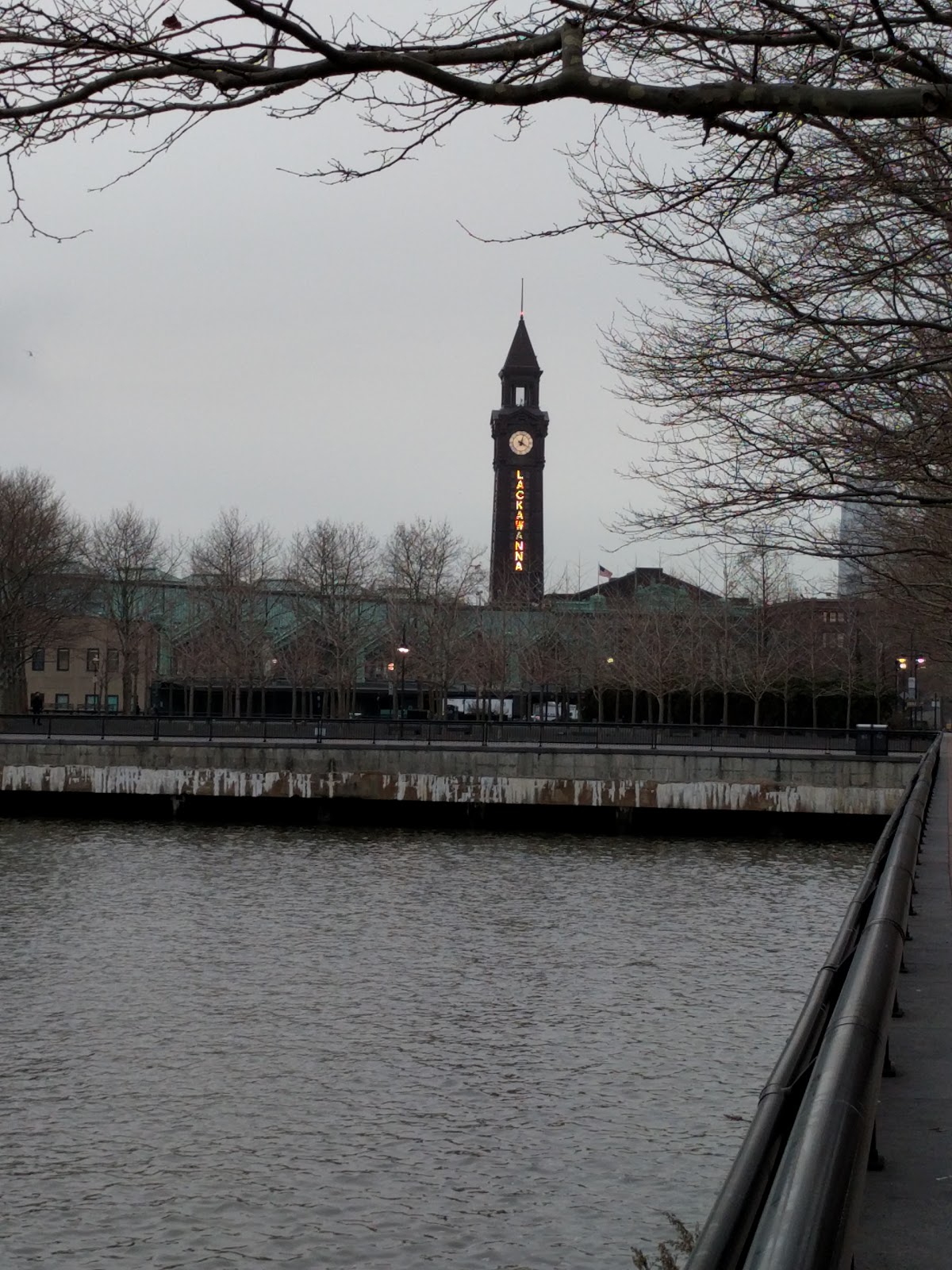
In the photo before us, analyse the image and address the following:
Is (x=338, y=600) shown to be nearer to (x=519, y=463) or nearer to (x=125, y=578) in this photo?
(x=125, y=578)

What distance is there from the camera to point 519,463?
142125 millimetres

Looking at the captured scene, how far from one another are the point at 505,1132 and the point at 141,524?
7446cm

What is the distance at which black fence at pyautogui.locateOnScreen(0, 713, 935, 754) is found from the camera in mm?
43500

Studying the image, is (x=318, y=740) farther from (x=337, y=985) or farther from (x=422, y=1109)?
(x=422, y=1109)

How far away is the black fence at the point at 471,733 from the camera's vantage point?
143 ft

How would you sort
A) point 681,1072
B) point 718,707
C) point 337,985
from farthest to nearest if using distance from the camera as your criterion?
1. point 718,707
2. point 337,985
3. point 681,1072

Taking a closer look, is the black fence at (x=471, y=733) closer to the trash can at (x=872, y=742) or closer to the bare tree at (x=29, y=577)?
the trash can at (x=872, y=742)

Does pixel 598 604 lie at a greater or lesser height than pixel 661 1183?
greater

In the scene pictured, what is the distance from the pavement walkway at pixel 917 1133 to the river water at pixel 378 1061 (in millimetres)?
2895

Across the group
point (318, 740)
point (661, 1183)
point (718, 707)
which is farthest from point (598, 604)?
point (661, 1183)

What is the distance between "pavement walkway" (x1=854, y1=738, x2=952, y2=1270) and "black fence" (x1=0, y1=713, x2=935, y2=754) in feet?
107

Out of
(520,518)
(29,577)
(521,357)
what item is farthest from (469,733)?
(521,357)

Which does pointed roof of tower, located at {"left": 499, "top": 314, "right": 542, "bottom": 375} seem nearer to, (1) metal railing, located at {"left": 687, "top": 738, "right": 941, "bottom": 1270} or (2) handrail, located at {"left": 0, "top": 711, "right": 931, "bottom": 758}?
(2) handrail, located at {"left": 0, "top": 711, "right": 931, "bottom": 758}

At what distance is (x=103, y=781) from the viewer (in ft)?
138
